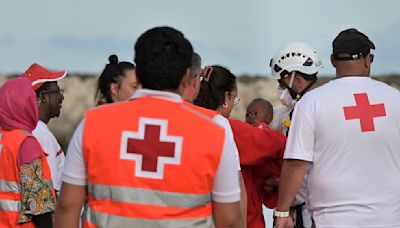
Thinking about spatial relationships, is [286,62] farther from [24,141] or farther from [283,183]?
[24,141]

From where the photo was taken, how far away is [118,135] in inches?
159

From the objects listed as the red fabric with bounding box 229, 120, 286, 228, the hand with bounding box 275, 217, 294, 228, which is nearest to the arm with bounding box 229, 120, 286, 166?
the red fabric with bounding box 229, 120, 286, 228

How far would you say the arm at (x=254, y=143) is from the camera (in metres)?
5.60

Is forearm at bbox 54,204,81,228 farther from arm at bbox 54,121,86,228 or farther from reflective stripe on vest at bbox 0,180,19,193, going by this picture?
reflective stripe on vest at bbox 0,180,19,193

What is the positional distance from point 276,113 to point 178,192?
3004mm

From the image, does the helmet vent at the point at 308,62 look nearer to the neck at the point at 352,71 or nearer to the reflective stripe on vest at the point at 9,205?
the neck at the point at 352,71

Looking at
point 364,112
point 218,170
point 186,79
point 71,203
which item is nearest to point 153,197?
point 218,170

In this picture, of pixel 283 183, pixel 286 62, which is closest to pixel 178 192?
pixel 283 183

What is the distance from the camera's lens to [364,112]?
5328mm

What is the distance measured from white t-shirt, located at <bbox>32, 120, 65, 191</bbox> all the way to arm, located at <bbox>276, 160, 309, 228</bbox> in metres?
1.74

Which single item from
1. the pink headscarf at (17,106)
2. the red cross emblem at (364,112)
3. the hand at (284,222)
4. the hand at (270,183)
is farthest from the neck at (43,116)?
the red cross emblem at (364,112)

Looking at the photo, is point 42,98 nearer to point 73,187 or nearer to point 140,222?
point 73,187

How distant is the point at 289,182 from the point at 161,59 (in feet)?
5.63

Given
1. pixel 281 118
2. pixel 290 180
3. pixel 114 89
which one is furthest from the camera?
pixel 281 118
